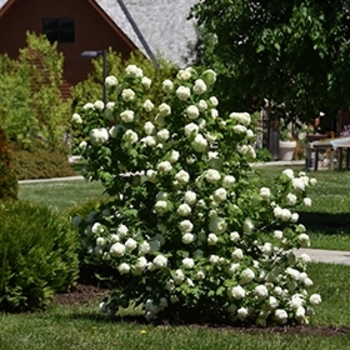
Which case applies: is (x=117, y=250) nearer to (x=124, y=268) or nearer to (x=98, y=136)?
(x=124, y=268)

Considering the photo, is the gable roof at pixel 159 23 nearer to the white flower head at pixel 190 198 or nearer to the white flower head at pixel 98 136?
the white flower head at pixel 98 136

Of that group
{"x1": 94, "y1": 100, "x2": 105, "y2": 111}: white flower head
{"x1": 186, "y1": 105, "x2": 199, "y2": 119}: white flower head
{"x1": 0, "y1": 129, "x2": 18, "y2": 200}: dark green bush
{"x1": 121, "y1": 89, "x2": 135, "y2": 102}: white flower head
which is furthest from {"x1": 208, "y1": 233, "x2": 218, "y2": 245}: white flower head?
{"x1": 0, "y1": 129, "x2": 18, "y2": 200}: dark green bush

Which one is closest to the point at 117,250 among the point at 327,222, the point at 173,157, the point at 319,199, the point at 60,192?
the point at 173,157

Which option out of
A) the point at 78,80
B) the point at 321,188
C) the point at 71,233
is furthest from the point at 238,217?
the point at 78,80

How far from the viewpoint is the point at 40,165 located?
32188mm

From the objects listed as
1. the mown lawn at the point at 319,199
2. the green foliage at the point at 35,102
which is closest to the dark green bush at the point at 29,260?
the mown lawn at the point at 319,199

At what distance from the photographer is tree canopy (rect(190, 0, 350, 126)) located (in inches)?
682

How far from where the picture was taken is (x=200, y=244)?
8.70 m

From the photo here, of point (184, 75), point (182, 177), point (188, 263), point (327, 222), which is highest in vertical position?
point (184, 75)

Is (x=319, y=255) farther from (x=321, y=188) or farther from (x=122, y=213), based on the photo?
(x=321, y=188)

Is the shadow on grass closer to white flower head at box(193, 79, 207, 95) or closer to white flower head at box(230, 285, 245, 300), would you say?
white flower head at box(193, 79, 207, 95)

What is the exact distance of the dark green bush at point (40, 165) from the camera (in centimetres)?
3163

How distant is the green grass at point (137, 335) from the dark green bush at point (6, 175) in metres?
4.73

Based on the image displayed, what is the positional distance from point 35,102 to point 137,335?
29.7 meters
